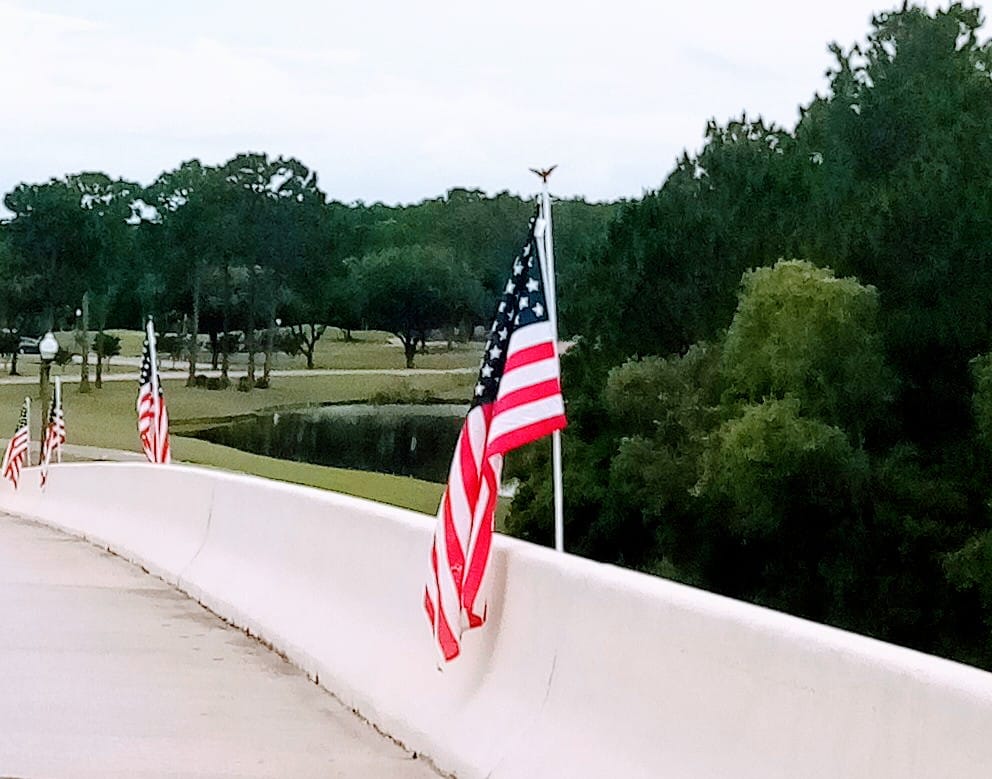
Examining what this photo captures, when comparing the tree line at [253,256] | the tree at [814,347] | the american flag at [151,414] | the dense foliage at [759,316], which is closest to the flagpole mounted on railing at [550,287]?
the american flag at [151,414]

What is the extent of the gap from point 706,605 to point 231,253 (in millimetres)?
94060

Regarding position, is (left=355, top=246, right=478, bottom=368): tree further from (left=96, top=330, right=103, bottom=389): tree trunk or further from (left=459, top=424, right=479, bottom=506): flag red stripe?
(left=459, top=424, right=479, bottom=506): flag red stripe

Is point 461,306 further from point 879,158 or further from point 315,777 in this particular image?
point 315,777

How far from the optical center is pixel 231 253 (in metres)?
99.1

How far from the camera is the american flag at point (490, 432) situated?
27.9ft

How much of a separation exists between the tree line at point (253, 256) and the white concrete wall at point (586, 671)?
73.7 m

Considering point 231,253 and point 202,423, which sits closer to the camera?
point 202,423

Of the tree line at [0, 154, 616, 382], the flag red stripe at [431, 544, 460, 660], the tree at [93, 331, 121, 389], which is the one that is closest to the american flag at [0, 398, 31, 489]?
the flag red stripe at [431, 544, 460, 660]

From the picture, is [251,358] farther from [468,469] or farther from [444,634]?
[444,634]

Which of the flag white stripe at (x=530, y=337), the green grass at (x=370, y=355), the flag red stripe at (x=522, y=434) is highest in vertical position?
the flag white stripe at (x=530, y=337)

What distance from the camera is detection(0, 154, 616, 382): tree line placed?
91.6 m

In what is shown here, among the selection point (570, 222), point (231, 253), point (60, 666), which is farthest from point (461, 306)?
point (60, 666)

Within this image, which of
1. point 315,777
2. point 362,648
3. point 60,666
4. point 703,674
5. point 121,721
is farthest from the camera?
point 60,666

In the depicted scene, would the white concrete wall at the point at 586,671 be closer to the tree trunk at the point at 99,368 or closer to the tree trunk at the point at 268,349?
the tree trunk at the point at 268,349
